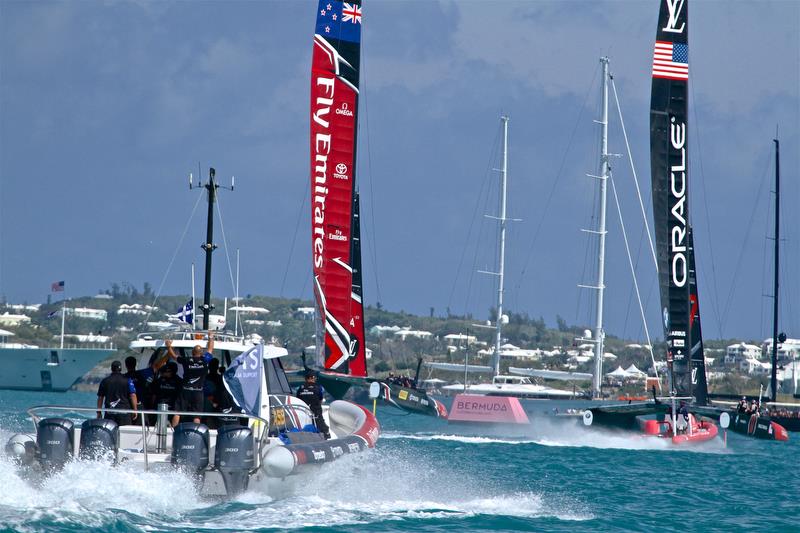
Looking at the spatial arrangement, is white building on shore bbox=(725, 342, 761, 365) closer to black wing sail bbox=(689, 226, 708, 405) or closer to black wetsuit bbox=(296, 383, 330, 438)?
black wing sail bbox=(689, 226, 708, 405)

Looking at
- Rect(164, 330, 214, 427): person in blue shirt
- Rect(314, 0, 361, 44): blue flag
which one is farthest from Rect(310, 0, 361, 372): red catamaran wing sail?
Rect(164, 330, 214, 427): person in blue shirt

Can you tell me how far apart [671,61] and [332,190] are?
1334cm

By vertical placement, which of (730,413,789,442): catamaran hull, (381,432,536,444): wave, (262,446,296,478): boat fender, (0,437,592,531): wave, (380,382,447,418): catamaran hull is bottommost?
(381,432,536,444): wave

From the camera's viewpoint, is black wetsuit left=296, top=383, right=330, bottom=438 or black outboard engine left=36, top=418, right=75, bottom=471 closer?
black outboard engine left=36, top=418, right=75, bottom=471

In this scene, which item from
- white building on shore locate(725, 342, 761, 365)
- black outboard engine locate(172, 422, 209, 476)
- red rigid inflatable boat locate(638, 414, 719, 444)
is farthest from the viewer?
white building on shore locate(725, 342, 761, 365)

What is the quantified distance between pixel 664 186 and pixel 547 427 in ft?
29.3

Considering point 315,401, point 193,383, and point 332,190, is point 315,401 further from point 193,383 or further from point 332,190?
point 332,190

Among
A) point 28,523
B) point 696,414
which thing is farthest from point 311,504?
point 696,414

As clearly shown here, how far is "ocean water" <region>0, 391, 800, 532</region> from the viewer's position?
44.0 ft

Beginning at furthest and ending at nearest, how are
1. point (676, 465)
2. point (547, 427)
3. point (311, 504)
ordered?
point (547, 427), point (676, 465), point (311, 504)

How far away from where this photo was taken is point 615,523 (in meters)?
16.9

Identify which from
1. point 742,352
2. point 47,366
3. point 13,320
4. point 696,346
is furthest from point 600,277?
point 742,352

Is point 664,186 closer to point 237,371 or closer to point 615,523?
point 615,523

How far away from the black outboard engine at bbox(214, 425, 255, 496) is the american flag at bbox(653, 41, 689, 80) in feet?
97.5
